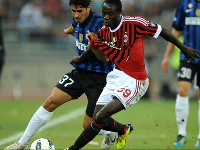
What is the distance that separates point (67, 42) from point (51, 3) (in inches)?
77.1

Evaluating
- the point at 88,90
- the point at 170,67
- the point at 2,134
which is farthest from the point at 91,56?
the point at 170,67

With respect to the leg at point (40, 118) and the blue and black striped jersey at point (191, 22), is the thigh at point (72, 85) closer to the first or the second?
the leg at point (40, 118)

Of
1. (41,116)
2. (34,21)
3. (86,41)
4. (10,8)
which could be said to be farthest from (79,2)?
(10,8)

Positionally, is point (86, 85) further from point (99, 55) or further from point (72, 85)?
point (99, 55)

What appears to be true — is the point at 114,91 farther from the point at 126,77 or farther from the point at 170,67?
the point at 170,67

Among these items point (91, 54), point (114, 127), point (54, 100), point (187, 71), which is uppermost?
point (91, 54)

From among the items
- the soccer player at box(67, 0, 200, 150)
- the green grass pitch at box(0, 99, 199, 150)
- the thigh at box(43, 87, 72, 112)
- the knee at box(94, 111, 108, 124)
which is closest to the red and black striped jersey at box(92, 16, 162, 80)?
the soccer player at box(67, 0, 200, 150)

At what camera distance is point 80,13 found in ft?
24.1

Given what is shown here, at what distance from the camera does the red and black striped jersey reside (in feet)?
22.2

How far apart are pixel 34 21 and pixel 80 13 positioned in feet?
37.8

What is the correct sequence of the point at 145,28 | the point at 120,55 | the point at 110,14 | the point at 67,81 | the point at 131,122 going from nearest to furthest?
1. the point at 110,14
2. the point at 145,28
3. the point at 120,55
4. the point at 67,81
5. the point at 131,122

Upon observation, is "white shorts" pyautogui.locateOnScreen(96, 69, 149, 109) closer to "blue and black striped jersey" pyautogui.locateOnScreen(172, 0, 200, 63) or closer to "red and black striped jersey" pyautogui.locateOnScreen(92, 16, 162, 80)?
"red and black striped jersey" pyautogui.locateOnScreen(92, 16, 162, 80)

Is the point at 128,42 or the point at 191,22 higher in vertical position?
the point at 191,22

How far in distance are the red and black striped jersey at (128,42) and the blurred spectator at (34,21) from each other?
1149cm
